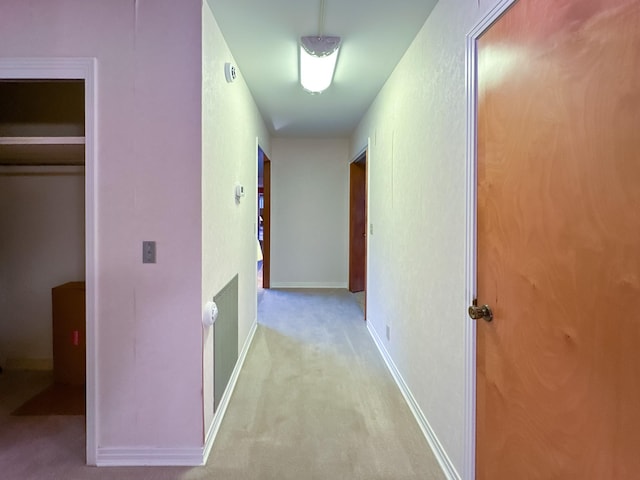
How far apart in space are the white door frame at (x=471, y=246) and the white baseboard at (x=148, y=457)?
4.25 feet

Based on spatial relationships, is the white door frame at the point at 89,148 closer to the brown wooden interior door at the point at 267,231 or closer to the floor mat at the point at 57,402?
the floor mat at the point at 57,402

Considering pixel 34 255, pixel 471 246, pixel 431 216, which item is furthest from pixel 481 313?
pixel 34 255

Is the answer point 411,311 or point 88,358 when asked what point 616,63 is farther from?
point 88,358

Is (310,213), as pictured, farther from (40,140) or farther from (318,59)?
(40,140)

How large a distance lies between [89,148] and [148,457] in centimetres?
156

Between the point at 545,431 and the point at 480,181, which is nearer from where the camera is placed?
the point at 545,431

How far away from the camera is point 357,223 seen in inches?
225

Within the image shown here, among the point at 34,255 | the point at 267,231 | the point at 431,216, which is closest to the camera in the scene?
the point at 431,216

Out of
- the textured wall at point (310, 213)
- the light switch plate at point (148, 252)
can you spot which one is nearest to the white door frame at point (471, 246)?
the light switch plate at point (148, 252)

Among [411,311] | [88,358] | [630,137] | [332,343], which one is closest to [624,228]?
[630,137]

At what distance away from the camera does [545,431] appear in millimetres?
1080

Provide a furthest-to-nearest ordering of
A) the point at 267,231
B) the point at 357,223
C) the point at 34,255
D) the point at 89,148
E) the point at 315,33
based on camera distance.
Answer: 1. the point at 267,231
2. the point at 357,223
3. the point at 34,255
4. the point at 315,33
5. the point at 89,148

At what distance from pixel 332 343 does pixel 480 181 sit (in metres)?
2.49

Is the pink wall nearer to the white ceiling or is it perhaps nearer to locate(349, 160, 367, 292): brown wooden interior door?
the white ceiling
